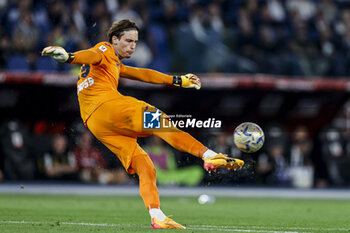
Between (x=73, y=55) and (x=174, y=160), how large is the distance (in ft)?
34.2

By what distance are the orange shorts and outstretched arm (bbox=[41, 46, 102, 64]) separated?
50 cm

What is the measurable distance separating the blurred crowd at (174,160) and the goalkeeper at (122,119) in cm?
823

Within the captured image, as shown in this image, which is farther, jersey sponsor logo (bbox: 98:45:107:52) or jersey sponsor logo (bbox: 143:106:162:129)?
jersey sponsor logo (bbox: 98:45:107:52)

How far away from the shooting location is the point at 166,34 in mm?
17859

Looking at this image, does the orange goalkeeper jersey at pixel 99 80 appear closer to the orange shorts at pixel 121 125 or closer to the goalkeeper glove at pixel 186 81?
the orange shorts at pixel 121 125

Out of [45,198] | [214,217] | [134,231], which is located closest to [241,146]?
[134,231]

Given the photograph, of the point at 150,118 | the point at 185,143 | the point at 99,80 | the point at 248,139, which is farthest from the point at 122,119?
the point at 248,139

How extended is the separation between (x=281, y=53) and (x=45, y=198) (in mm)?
7853

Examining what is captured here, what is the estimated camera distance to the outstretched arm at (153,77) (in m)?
8.05

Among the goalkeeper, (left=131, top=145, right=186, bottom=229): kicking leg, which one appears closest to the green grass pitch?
(left=131, top=145, right=186, bottom=229): kicking leg

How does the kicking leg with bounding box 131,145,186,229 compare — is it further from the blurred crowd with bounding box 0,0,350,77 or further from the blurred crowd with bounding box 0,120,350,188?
the blurred crowd with bounding box 0,120,350,188

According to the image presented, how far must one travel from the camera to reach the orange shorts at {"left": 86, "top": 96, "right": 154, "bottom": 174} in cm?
734

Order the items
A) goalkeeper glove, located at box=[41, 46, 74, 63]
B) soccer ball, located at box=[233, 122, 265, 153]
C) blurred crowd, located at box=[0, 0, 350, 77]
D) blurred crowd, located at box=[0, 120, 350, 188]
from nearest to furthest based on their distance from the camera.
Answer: goalkeeper glove, located at box=[41, 46, 74, 63] < soccer ball, located at box=[233, 122, 265, 153] < blurred crowd, located at box=[0, 0, 350, 77] < blurred crowd, located at box=[0, 120, 350, 188]

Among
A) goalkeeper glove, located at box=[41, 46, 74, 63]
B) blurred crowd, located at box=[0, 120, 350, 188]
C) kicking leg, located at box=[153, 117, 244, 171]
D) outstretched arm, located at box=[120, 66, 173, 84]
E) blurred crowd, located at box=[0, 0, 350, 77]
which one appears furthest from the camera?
blurred crowd, located at box=[0, 120, 350, 188]
